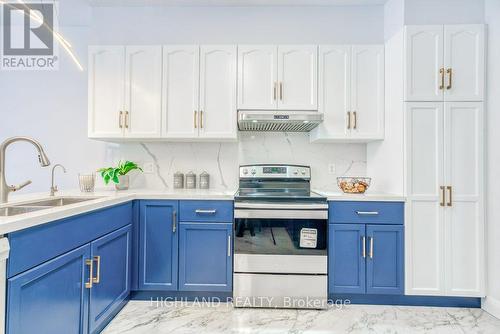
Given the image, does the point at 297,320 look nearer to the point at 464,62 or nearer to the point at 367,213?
the point at 367,213

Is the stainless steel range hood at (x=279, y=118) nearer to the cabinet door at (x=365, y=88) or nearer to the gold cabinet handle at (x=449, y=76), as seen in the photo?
the cabinet door at (x=365, y=88)

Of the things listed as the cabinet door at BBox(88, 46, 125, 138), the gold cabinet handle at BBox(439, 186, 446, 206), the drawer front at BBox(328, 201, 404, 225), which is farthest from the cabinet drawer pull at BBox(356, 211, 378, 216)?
the cabinet door at BBox(88, 46, 125, 138)

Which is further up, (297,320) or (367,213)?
(367,213)

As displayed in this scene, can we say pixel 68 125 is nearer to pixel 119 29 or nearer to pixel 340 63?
pixel 119 29

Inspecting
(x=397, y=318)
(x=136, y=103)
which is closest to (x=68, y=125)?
(x=136, y=103)

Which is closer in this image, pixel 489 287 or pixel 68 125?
pixel 489 287

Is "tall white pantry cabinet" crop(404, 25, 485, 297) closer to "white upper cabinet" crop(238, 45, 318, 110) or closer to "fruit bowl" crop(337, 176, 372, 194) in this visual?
"fruit bowl" crop(337, 176, 372, 194)

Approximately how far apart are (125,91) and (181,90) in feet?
1.66

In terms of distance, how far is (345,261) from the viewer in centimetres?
222

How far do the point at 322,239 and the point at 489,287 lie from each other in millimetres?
1313

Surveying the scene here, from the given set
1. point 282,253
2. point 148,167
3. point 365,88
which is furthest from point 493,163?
point 148,167

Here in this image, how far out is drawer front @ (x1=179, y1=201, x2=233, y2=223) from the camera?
225 cm

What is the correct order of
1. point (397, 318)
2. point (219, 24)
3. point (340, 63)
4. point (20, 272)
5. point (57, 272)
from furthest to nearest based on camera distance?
point (219, 24)
point (340, 63)
point (397, 318)
point (57, 272)
point (20, 272)

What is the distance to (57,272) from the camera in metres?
1.33
